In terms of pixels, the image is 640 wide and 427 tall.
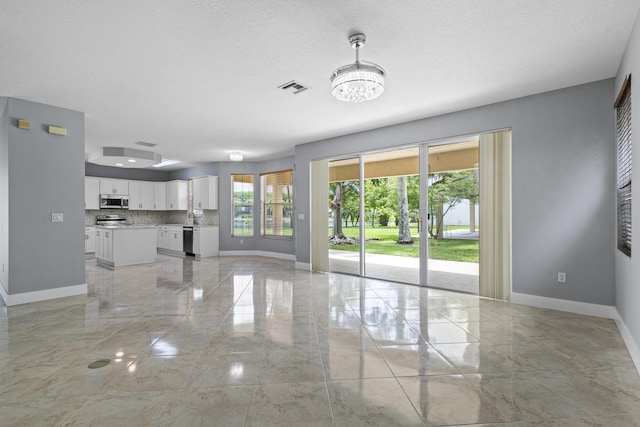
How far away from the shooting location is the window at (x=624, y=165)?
112 inches

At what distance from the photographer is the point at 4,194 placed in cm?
418

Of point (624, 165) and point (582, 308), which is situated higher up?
point (624, 165)

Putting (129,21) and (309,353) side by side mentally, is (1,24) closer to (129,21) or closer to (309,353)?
(129,21)

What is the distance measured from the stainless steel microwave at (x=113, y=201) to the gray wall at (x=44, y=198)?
4.94 metres

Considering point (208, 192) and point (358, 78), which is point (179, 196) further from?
point (358, 78)

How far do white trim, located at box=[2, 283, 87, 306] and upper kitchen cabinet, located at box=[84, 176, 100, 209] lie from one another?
5012mm

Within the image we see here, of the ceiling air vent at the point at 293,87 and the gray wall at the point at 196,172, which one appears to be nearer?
the ceiling air vent at the point at 293,87

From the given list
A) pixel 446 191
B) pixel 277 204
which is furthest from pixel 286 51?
pixel 277 204

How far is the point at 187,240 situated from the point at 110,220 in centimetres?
261

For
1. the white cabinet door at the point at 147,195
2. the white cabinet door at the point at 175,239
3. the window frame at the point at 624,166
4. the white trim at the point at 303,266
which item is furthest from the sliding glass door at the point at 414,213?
the white cabinet door at the point at 147,195

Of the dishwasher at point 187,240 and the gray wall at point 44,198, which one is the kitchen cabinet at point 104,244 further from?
the gray wall at point 44,198

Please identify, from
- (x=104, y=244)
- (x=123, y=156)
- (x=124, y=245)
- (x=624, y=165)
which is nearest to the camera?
(x=624, y=165)

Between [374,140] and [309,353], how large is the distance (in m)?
3.99

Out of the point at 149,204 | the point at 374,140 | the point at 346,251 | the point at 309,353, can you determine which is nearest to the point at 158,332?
the point at 309,353
